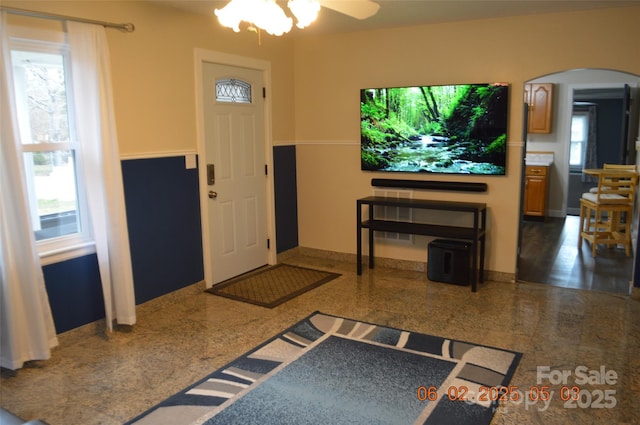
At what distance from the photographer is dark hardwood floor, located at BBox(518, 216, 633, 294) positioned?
4742 mm

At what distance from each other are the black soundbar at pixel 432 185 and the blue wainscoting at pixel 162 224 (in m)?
1.92

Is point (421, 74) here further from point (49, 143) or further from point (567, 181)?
point (567, 181)

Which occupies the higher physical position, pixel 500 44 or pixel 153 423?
pixel 500 44

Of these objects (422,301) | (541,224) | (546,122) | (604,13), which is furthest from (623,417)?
(546,122)

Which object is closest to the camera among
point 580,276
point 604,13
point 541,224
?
point 604,13

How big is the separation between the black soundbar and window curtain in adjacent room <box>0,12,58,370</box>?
10.6 ft

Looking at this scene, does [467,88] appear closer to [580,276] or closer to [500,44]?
[500,44]

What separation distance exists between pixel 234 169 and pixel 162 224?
38.9 inches

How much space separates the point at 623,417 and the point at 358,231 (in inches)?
114

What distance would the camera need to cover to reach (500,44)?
178 inches

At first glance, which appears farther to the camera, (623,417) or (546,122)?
(546,122)

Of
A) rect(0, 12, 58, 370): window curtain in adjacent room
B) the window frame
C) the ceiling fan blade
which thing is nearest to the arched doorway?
the ceiling fan blade

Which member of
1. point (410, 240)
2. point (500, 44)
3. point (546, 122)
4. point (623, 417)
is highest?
point (500, 44)

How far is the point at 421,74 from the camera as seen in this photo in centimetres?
491
